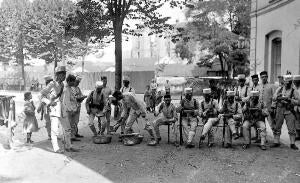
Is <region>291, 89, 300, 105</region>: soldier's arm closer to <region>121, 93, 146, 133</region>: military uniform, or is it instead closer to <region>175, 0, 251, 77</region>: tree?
<region>121, 93, 146, 133</region>: military uniform

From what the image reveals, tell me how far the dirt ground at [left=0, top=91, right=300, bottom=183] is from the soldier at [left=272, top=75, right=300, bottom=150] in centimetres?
36

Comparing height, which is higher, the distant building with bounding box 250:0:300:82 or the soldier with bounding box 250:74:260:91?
the distant building with bounding box 250:0:300:82

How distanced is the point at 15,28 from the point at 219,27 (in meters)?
20.7

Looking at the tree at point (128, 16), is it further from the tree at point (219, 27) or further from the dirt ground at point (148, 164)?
the tree at point (219, 27)

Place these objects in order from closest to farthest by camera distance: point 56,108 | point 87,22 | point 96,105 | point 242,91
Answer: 1. point 56,108
2. point 96,105
3. point 242,91
4. point 87,22

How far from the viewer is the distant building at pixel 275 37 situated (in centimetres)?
1290

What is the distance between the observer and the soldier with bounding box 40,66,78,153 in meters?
7.84

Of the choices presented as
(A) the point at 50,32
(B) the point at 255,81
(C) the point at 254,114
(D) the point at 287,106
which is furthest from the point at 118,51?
(A) the point at 50,32

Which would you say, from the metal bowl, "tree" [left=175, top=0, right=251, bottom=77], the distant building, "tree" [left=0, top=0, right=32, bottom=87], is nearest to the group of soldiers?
the metal bowl

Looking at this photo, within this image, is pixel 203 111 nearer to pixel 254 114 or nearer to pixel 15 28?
pixel 254 114

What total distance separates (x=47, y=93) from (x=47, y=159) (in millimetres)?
1494

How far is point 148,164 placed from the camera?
23.0 feet

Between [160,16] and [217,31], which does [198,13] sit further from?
[160,16]

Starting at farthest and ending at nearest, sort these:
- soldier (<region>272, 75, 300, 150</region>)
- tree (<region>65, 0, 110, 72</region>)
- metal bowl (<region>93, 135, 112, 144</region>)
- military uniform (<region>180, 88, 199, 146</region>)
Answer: tree (<region>65, 0, 110, 72</region>) → metal bowl (<region>93, 135, 112, 144</region>) → military uniform (<region>180, 88, 199, 146</region>) → soldier (<region>272, 75, 300, 150</region>)
